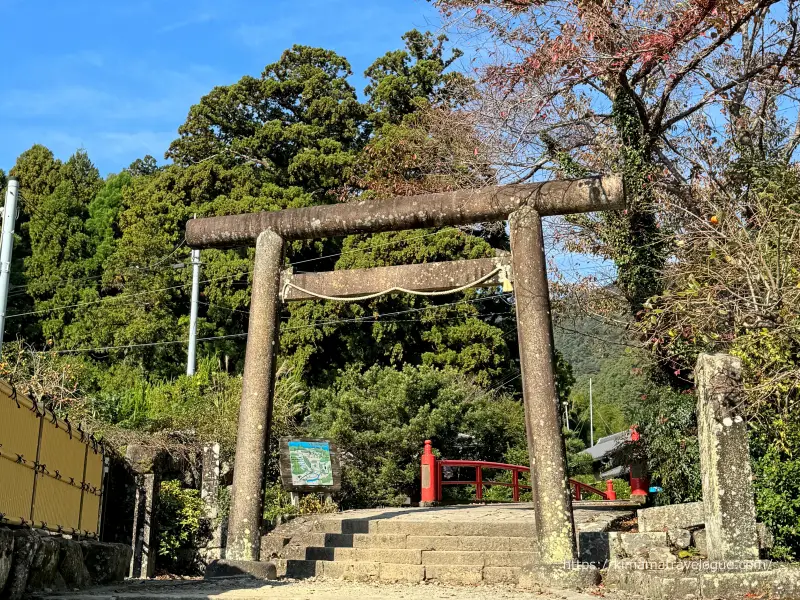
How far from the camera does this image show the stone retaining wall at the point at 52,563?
603 cm

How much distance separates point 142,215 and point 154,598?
24.8 meters

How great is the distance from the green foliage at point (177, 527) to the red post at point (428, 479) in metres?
4.24

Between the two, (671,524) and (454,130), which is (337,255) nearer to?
(454,130)

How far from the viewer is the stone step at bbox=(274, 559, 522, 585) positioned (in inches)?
383

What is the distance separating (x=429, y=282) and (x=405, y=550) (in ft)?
10.9

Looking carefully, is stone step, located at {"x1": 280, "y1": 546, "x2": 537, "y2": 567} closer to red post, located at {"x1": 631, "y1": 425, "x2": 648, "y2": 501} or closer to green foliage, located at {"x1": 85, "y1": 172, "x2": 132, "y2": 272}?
red post, located at {"x1": 631, "y1": 425, "x2": 648, "y2": 501}

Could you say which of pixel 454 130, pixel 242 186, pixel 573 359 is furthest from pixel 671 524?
pixel 573 359

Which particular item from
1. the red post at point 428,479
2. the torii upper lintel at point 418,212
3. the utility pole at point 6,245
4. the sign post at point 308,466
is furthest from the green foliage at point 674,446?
the utility pole at point 6,245

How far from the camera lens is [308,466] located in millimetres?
13484

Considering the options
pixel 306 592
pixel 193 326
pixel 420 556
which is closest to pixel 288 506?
pixel 420 556

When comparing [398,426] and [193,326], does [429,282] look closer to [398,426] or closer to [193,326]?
[398,426]

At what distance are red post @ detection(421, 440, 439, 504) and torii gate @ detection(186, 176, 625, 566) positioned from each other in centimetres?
598

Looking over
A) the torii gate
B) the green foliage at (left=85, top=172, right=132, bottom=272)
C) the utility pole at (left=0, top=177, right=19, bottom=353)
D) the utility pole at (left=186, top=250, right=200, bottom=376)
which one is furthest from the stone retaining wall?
the green foliage at (left=85, top=172, right=132, bottom=272)

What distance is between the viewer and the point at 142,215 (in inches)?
1184
